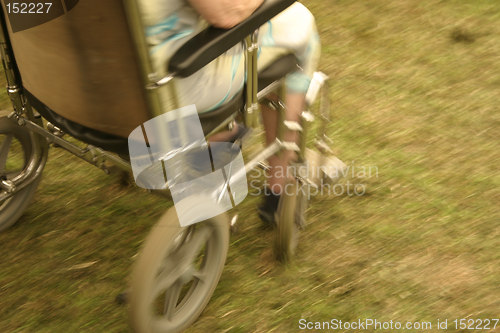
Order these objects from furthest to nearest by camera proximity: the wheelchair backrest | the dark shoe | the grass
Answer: the dark shoe, the grass, the wheelchair backrest

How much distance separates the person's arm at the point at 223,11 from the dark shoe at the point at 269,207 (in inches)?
29.0

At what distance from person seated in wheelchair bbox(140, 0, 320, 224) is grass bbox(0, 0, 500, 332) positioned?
0.32m

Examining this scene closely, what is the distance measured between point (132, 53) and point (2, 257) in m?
1.01

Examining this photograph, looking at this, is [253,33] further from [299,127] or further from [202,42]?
[299,127]

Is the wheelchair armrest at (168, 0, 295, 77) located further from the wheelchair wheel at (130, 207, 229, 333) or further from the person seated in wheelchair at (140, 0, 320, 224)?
the wheelchair wheel at (130, 207, 229, 333)

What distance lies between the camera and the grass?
5.97 ft

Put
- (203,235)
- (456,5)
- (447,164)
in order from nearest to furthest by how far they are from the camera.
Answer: (203,235) < (447,164) < (456,5)

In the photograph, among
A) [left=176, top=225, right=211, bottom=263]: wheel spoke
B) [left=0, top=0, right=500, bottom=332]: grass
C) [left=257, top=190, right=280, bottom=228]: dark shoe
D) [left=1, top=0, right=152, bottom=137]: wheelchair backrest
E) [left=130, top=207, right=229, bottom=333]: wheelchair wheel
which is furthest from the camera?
[left=257, top=190, right=280, bottom=228]: dark shoe

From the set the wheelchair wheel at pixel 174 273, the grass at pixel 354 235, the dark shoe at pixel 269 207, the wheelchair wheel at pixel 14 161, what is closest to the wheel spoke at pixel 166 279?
the wheelchair wheel at pixel 174 273

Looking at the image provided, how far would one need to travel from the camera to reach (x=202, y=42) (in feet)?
4.32

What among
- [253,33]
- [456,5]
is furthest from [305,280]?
[456,5]

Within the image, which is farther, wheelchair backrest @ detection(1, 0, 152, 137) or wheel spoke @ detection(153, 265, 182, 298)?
wheel spoke @ detection(153, 265, 182, 298)

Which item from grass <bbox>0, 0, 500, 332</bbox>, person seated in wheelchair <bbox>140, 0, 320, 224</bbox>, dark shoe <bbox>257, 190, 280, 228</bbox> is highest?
person seated in wheelchair <bbox>140, 0, 320, 224</bbox>

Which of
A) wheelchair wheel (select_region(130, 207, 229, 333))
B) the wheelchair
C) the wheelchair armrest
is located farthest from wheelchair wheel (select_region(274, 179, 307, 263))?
the wheelchair armrest
